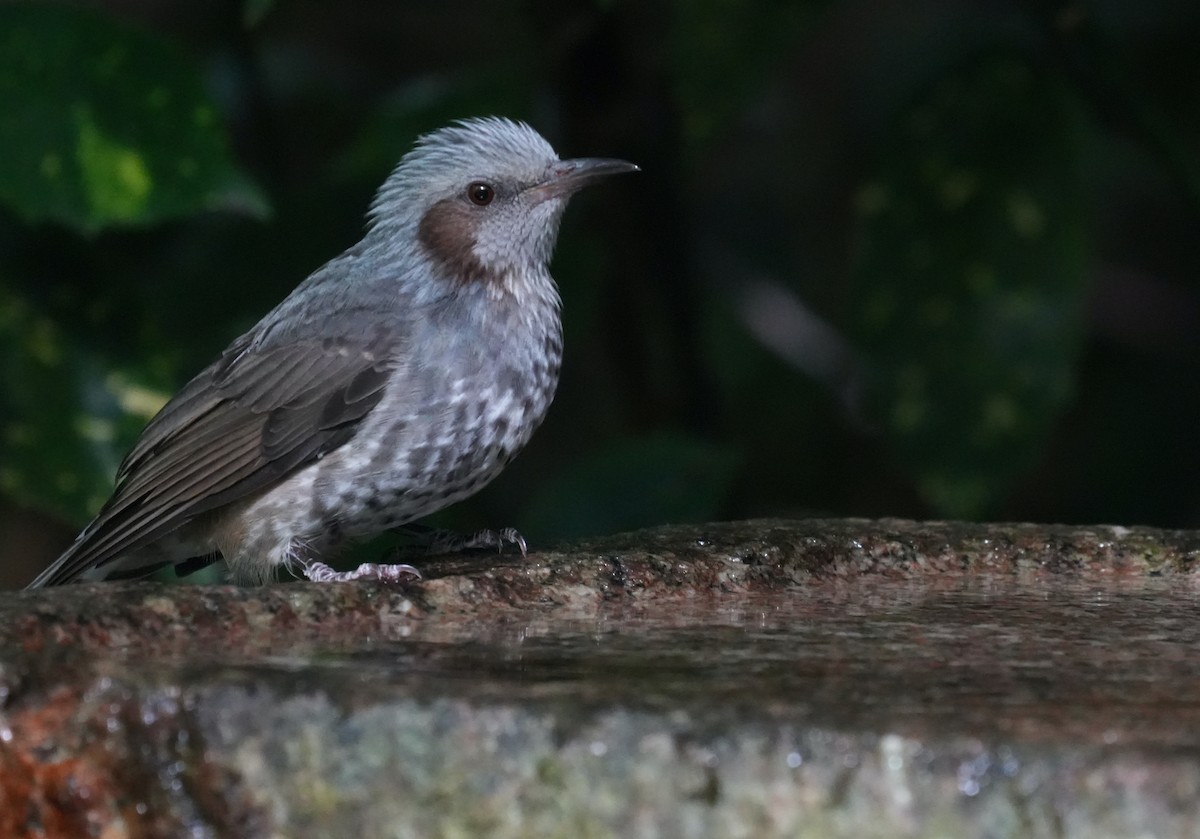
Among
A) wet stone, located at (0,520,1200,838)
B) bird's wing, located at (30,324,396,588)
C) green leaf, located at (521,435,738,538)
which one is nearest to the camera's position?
wet stone, located at (0,520,1200,838)

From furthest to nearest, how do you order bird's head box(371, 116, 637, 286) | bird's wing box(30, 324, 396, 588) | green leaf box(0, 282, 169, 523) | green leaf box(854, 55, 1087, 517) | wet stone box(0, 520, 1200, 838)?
green leaf box(854, 55, 1087, 517) → green leaf box(0, 282, 169, 523) → bird's head box(371, 116, 637, 286) → bird's wing box(30, 324, 396, 588) → wet stone box(0, 520, 1200, 838)

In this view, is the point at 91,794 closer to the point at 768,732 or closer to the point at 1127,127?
the point at 768,732

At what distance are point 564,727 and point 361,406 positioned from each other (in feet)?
6.36

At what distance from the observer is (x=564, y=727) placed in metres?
2.06

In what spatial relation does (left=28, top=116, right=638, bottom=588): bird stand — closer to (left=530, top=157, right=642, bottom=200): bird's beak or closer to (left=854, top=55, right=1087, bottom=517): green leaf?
(left=530, top=157, right=642, bottom=200): bird's beak

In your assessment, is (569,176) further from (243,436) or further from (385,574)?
(385,574)

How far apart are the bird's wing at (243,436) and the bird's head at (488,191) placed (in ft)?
1.50

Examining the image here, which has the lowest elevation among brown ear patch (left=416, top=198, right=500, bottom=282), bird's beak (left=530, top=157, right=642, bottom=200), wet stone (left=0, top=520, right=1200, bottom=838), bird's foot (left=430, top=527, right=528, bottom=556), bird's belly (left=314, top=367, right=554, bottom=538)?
wet stone (left=0, top=520, right=1200, bottom=838)

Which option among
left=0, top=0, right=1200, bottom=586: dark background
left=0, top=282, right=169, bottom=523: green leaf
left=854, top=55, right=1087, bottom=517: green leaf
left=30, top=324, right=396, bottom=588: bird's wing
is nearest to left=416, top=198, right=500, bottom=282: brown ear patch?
left=30, top=324, right=396, bottom=588: bird's wing

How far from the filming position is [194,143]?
14.5 feet

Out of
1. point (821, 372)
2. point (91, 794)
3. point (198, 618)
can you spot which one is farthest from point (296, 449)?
point (821, 372)

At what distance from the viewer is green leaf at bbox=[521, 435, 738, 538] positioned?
194 inches

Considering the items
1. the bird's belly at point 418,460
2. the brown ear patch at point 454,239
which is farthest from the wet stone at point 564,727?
the brown ear patch at point 454,239

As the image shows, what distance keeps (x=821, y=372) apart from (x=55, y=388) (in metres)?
3.33
